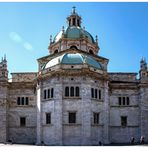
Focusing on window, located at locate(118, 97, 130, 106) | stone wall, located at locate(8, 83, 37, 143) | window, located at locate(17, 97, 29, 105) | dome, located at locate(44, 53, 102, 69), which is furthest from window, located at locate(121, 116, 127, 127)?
window, located at locate(17, 97, 29, 105)

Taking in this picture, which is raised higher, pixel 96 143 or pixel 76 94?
pixel 76 94

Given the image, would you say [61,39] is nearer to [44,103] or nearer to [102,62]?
[102,62]

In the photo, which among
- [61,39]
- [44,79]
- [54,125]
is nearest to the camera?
[54,125]

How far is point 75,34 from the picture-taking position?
56562 mm

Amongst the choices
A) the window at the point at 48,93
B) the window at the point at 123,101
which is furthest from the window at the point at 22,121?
the window at the point at 123,101

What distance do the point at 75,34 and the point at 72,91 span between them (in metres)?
14.3

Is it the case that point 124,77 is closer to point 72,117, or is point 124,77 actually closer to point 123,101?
point 123,101

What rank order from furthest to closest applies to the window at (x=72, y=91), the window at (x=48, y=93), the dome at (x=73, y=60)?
1. the dome at (x=73, y=60)
2. the window at (x=48, y=93)
3. the window at (x=72, y=91)

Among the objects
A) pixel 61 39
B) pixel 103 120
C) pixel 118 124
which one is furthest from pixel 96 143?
pixel 61 39

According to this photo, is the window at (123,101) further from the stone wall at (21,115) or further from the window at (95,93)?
the stone wall at (21,115)

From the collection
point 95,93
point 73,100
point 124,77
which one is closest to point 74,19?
point 124,77

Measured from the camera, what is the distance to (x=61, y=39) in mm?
→ 55438

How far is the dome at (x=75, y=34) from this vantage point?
56088mm

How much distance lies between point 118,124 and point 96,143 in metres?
7.01
